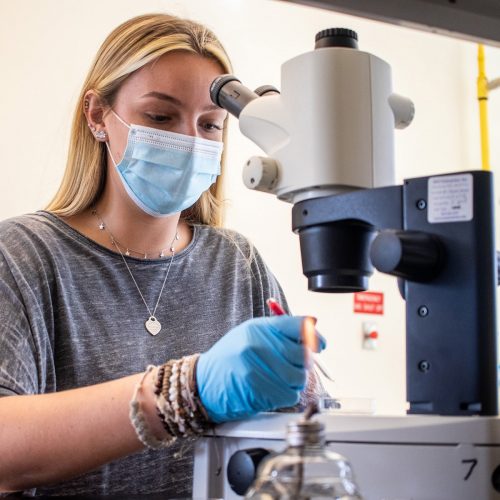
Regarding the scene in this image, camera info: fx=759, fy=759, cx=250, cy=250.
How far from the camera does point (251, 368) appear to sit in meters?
0.85

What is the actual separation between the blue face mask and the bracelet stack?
2.01 feet

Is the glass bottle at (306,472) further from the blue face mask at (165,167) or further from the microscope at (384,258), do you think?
the blue face mask at (165,167)

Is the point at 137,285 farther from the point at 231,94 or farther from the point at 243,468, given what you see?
the point at 243,468

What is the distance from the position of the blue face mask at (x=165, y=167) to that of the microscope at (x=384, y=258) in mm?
429

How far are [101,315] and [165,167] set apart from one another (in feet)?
1.02

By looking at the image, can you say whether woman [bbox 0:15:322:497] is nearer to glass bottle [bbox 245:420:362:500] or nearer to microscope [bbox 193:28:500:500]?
microscope [bbox 193:28:500:500]

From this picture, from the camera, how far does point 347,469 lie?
0.61 m

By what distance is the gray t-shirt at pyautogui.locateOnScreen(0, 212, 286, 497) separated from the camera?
124cm

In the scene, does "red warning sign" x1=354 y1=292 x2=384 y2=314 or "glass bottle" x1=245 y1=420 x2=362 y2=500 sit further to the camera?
"red warning sign" x1=354 y1=292 x2=384 y2=314

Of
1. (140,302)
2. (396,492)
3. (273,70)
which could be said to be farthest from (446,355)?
(273,70)

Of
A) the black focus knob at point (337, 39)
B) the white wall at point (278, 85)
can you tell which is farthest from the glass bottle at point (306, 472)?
the white wall at point (278, 85)

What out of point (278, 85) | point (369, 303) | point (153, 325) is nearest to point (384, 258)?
point (153, 325)

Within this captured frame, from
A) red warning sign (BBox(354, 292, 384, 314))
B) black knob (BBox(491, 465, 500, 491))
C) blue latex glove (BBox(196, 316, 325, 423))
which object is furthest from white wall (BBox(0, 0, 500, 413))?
black knob (BBox(491, 465, 500, 491))

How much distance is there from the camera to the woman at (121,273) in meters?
1.03
